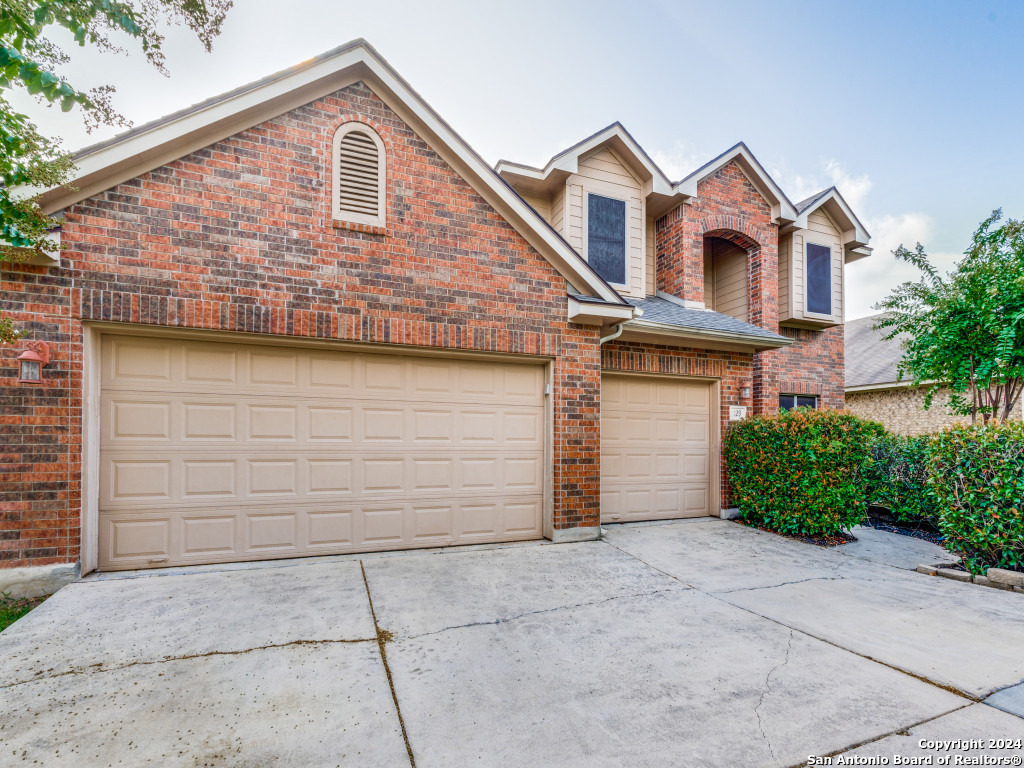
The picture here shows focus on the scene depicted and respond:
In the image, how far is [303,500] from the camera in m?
5.32

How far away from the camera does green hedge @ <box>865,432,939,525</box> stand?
7262mm

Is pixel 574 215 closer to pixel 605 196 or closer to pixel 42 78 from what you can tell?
pixel 605 196

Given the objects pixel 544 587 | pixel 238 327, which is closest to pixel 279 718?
pixel 544 587

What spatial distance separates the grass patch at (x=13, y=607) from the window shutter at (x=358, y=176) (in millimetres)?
4648

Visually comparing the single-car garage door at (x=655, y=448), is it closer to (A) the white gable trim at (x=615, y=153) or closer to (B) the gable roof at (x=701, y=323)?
(B) the gable roof at (x=701, y=323)

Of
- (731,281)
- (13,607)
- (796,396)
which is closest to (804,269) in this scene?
(731,281)

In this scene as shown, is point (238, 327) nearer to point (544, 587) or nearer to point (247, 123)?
point (247, 123)

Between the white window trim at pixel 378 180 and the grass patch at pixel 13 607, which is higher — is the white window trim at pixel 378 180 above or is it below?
above

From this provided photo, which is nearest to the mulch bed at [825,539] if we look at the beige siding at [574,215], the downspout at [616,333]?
the downspout at [616,333]

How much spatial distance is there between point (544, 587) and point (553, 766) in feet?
8.06

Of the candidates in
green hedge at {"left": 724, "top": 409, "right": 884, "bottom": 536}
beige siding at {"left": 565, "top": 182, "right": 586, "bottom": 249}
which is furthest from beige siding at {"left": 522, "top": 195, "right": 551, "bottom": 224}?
green hedge at {"left": 724, "top": 409, "right": 884, "bottom": 536}

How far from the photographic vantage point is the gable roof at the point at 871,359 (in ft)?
48.0

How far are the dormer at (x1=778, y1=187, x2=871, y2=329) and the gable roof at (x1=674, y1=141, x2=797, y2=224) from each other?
0.42 m

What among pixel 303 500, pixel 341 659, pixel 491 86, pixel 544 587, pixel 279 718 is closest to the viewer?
pixel 279 718
